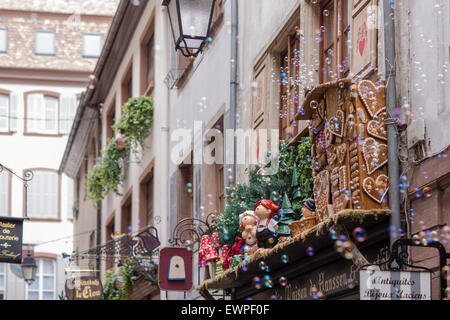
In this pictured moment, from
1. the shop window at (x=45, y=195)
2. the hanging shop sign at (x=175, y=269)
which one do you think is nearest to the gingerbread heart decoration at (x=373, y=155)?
the hanging shop sign at (x=175, y=269)

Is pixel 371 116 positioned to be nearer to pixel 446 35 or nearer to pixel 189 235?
pixel 446 35

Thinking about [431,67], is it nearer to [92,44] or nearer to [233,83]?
[233,83]

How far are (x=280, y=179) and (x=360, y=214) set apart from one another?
110 inches

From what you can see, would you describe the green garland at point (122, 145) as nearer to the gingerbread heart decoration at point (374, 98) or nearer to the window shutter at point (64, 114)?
the gingerbread heart decoration at point (374, 98)

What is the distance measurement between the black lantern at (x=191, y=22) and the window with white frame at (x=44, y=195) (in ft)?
81.5

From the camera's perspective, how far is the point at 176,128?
647 inches

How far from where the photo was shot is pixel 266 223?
9930 mm

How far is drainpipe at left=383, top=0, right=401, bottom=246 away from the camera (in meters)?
7.43

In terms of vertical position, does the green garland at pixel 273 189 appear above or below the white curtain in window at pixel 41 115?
below

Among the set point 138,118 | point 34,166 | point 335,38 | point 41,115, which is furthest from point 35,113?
point 335,38

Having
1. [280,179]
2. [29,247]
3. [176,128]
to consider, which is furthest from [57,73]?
[280,179]

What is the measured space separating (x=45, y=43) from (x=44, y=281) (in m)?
8.70

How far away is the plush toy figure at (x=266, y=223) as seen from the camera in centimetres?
985

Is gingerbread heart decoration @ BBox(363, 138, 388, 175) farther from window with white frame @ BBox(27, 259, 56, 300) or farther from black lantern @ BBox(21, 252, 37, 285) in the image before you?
→ window with white frame @ BBox(27, 259, 56, 300)
